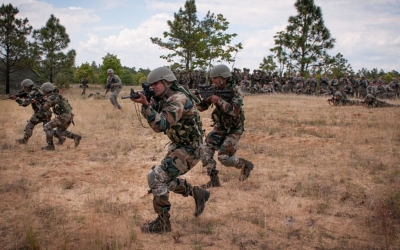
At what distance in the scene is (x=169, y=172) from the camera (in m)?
3.98

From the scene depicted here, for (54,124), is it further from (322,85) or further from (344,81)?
(322,85)

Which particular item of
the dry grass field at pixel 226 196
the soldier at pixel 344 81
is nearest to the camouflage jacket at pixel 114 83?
the dry grass field at pixel 226 196

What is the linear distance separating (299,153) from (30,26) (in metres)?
26.8

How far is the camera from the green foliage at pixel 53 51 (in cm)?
2908

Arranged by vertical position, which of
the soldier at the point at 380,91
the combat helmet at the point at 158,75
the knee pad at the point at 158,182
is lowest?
the knee pad at the point at 158,182

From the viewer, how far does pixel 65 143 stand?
31.2 feet

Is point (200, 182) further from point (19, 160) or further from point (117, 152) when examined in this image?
point (19, 160)

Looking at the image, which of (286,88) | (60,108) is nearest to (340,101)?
(286,88)

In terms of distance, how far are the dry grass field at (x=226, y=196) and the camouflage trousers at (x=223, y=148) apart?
0.46 m

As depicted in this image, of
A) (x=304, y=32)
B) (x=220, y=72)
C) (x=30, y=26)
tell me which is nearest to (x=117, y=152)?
(x=220, y=72)

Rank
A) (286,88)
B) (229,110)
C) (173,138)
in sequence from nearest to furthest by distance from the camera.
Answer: (173,138)
(229,110)
(286,88)

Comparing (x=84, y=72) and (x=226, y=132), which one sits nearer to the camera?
(x=226, y=132)

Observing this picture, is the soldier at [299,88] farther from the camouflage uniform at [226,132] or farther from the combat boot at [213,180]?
the combat boot at [213,180]

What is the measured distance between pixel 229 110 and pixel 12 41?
26.5m
